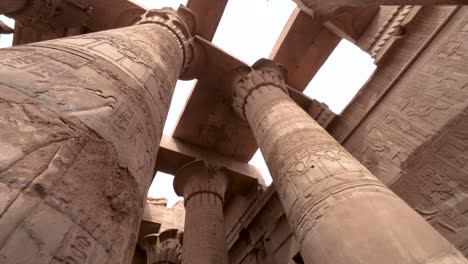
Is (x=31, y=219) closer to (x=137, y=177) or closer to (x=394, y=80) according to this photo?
(x=137, y=177)

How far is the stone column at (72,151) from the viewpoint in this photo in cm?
104

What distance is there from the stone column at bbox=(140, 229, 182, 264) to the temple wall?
14.8 ft

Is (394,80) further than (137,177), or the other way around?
(394,80)

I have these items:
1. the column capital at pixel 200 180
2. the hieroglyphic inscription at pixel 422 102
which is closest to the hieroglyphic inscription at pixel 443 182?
the hieroglyphic inscription at pixel 422 102

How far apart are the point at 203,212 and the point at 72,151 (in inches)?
203

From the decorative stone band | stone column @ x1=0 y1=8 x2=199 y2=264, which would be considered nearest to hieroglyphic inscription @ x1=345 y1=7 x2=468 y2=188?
the decorative stone band

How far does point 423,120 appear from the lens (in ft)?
15.1

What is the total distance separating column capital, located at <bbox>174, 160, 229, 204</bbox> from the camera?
6914 millimetres

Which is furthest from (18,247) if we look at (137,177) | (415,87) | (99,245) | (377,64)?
(377,64)

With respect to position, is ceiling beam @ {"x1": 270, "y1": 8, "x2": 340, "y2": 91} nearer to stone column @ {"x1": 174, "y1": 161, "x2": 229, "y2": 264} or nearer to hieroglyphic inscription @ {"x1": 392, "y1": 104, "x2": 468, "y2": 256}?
stone column @ {"x1": 174, "y1": 161, "x2": 229, "y2": 264}

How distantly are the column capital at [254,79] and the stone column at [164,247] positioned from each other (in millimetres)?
3611

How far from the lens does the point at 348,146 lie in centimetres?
608

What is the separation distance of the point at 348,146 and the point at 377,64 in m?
1.76

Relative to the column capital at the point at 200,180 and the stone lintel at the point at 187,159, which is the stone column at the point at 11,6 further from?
the column capital at the point at 200,180
